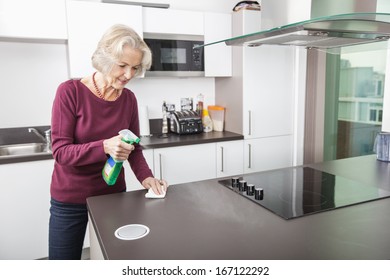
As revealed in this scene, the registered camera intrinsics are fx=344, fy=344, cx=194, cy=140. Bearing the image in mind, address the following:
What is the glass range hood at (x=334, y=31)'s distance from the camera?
1.00m

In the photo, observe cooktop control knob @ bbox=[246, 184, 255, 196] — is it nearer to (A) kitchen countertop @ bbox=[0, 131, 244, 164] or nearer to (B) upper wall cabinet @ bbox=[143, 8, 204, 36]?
(A) kitchen countertop @ bbox=[0, 131, 244, 164]

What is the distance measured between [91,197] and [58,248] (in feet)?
1.00

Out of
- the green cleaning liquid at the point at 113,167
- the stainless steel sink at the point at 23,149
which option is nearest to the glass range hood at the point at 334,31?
Answer: the green cleaning liquid at the point at 113,167

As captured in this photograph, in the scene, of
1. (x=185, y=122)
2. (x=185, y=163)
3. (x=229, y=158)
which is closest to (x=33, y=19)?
(x=185, y=122)

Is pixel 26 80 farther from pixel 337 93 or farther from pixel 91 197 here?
pixel 337 93

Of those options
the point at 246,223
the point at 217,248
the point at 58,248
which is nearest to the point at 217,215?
the point at 246,223

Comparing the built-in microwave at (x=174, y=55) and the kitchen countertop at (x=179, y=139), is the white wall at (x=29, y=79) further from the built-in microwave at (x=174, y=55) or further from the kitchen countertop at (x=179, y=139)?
the kitchen countertop at (x=179, y=139)

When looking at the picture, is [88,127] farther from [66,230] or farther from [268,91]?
[268,91]

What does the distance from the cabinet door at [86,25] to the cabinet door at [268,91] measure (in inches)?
44.3

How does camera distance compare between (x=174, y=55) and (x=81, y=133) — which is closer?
(x=81, y=133)

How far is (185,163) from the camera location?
2828 millimetres

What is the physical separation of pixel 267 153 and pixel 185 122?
838mm

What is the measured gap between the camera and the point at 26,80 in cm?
277
